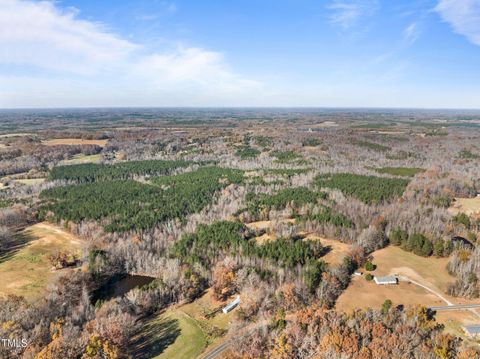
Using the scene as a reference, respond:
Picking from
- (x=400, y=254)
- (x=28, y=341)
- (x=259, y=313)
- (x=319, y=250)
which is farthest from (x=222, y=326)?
(x=400, y=254)

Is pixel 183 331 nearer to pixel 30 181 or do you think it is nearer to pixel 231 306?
pixel 231 306

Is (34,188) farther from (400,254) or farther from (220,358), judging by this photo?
(400,254)

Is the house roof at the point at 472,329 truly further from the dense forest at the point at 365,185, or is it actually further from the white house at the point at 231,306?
the dense forest at the point at 365,185

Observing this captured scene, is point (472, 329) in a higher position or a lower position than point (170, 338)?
higher

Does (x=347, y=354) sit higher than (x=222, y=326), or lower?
higher

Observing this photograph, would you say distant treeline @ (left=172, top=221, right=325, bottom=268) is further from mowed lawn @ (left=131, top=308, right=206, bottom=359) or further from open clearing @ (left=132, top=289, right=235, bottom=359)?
mowed lawn @ (left=131, top=308, right=206, bottom=359)

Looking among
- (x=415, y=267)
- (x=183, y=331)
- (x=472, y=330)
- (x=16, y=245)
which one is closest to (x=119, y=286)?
(x=183, y=331)

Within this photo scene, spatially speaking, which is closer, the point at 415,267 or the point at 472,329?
the point at 472,329
